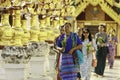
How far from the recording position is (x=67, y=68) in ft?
24.9

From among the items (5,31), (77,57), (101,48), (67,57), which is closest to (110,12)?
(101,48)

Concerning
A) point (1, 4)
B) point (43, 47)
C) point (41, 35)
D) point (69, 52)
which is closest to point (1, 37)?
point (1, 4)

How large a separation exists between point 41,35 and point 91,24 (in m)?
19.0

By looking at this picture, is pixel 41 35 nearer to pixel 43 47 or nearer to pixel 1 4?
pixel 43 47

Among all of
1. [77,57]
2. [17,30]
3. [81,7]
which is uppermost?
[81,7]

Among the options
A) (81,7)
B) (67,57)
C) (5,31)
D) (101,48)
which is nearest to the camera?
(5,31)

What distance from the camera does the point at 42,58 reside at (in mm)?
10055

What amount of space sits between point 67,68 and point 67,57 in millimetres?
179

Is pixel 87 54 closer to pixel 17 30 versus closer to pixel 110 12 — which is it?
pixel 17 30

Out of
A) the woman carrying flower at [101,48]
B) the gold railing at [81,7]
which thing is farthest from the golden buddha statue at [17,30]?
the gold railing at [81,7]

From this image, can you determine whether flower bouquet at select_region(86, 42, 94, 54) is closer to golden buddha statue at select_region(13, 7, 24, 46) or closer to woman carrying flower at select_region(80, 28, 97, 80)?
woman carrying flower at select_region(80, 28, 97, 80)

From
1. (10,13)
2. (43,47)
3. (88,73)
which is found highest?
(10,13)

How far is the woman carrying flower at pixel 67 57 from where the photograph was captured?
7512 millimetres

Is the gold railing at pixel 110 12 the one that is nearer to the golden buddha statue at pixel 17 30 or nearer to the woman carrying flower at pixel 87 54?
the woman carrying flower at pixel 87 54
